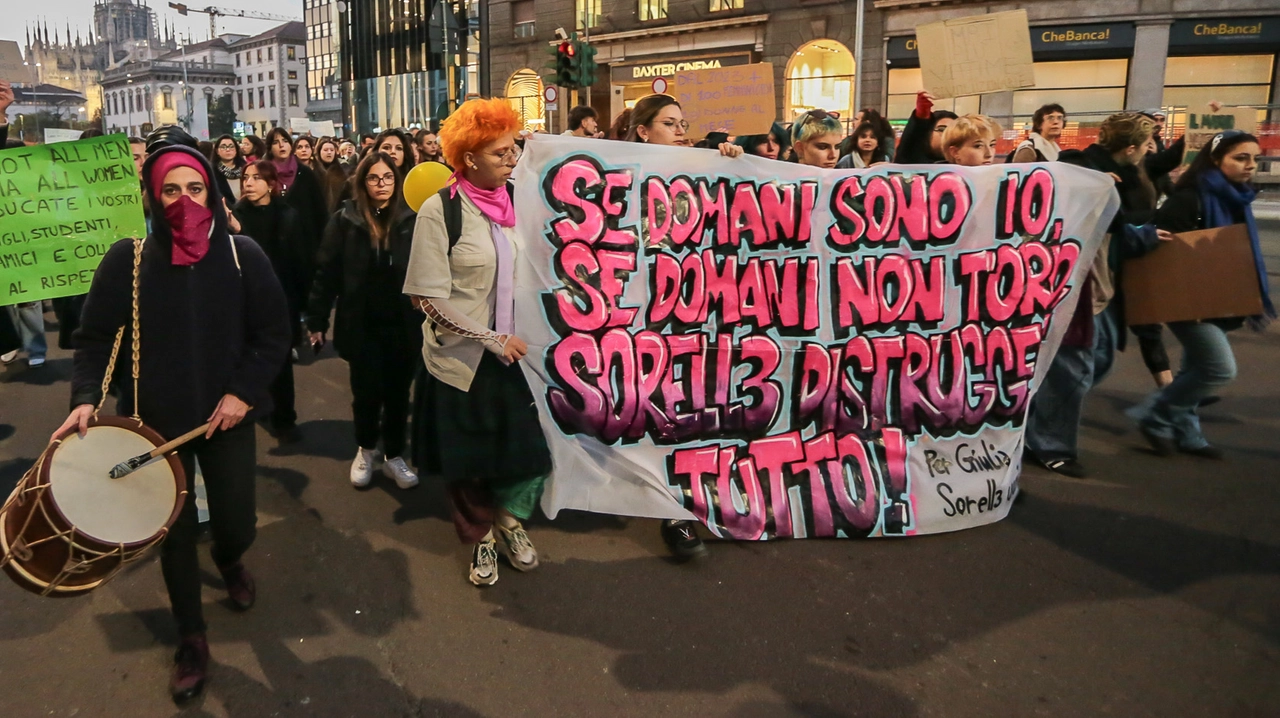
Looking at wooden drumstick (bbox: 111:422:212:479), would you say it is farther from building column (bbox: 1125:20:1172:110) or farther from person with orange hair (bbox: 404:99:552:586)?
building column (bbox: 1125:20:1172:110)

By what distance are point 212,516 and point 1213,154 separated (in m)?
5.27

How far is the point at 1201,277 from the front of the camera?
4992mm

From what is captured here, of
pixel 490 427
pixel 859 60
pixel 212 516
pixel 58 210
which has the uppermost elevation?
pixel 859 60

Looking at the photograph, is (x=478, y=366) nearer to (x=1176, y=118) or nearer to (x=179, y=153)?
(x=179, y=153)

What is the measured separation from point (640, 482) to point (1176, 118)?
2062 centimetres

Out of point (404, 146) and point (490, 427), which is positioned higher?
point (404, 146)

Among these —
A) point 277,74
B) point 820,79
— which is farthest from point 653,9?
point 277,74

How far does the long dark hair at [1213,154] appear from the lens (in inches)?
200

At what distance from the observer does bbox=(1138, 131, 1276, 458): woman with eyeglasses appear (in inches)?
200

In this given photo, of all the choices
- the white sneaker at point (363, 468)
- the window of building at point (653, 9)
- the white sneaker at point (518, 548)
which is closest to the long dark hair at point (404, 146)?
the white sneaker at point (363, 468)

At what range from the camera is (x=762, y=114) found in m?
7.22

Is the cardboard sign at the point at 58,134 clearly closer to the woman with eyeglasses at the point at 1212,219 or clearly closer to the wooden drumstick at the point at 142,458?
the wooden drumstick at the point at 142,458

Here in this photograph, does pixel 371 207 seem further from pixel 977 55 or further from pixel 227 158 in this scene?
pixel 227 158

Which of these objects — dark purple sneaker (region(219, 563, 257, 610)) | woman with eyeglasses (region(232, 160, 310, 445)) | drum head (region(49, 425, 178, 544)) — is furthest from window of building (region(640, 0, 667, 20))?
drum head (region(49, 425, 178, 544))
